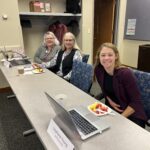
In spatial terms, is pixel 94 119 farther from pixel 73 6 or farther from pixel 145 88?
pixel 73 6

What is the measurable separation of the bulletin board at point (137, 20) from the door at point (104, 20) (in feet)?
1.45

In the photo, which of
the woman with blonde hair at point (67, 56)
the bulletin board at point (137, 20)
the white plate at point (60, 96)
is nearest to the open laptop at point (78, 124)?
the white plate at point (60, 96)

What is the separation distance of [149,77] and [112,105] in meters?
0.43

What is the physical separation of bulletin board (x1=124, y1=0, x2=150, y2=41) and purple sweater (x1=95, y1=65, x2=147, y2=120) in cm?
336

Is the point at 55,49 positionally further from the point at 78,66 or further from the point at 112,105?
the point at 112,105

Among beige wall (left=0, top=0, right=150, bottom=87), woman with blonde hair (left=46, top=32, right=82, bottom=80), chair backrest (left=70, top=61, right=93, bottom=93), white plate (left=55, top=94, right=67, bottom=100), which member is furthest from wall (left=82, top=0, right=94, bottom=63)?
white plate (left=55, top=94, right=67, bottom=100)

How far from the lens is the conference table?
0.90 m

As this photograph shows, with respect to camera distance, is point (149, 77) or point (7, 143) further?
point (7, 143)

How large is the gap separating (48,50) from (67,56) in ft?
2.15

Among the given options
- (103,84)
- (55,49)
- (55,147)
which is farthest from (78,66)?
(55,147)

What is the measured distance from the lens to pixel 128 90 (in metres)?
1.40

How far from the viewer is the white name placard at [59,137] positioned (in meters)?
0.88

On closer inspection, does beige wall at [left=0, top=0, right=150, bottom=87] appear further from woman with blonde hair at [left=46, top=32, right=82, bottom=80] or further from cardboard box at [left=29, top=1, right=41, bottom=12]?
woman with blonde hair at [left=46, top=32, right=82, bottom=80]

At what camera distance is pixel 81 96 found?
4.96ft
